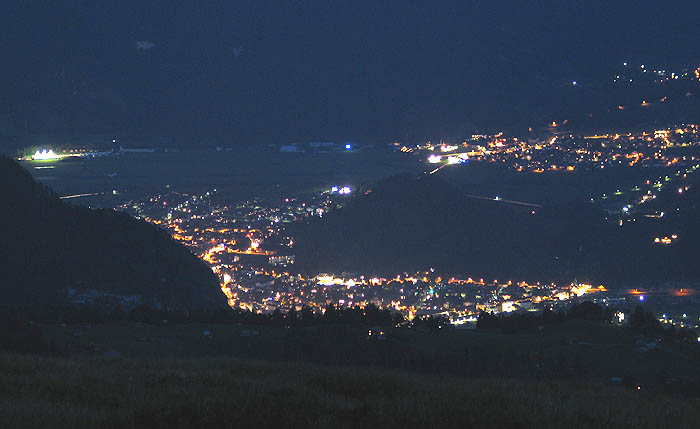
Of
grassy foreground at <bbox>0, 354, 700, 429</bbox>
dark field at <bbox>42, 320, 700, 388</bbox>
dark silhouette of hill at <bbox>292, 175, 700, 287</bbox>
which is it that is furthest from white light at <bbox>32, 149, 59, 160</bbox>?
grassy foreground at <bbox>0, 354, 700, 429</bbox>

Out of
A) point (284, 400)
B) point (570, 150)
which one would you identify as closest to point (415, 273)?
point (570, 150)

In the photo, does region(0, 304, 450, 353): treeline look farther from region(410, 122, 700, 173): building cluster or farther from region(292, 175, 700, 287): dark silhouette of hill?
region(410, 122, 700, 173): building cluster

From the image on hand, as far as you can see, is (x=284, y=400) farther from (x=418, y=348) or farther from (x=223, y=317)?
(x=223, y=317)

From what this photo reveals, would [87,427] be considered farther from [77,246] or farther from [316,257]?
[316,257]

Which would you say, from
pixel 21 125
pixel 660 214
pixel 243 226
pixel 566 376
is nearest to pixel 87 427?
pixel 566 376

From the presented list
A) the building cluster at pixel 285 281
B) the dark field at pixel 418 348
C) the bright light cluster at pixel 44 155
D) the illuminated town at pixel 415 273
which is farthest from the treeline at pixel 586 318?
the bright light cluster at pixel 44 155

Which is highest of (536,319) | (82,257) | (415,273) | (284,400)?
(82,257)
